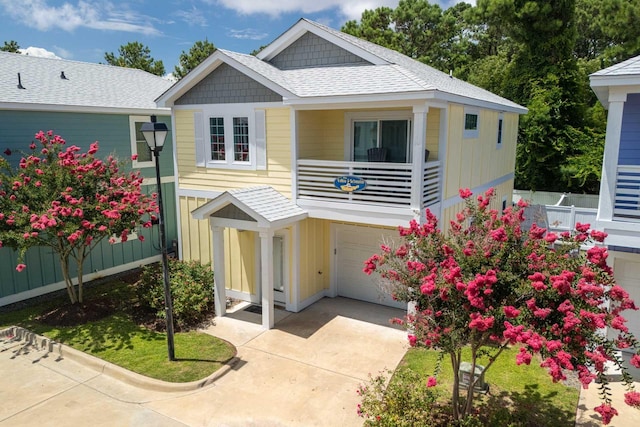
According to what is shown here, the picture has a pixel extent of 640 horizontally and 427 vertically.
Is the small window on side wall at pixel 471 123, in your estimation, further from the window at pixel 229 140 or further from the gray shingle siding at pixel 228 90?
the window at pixel 229 140

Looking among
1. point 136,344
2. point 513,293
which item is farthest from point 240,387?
point 513,293

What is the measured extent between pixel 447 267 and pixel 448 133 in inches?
251

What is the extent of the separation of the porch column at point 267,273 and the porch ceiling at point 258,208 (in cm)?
32

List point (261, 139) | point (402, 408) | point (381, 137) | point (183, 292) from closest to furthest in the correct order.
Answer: point (402, 408), point (183, 292), point (261, 139), point (381, 137)

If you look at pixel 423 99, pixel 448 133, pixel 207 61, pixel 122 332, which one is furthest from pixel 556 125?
pixel 122 332

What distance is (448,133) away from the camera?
1185 cm

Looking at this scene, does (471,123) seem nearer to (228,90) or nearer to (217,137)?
(228,90)

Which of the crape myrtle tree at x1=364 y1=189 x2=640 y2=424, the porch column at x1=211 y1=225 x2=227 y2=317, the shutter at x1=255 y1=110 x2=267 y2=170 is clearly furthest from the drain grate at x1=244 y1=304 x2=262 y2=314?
the crape myrtle tree at x1=364 y1=189 x2=640 y2=424

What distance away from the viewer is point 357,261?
1348 centimetres

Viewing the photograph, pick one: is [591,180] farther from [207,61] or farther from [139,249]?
[139,249]

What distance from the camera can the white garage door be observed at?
9664 mm

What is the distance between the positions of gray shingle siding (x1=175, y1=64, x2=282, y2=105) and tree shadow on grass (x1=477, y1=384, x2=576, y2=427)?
8.83 m

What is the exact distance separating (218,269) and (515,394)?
25.3 ft

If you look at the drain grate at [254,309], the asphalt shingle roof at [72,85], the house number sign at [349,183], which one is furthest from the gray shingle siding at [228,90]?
the drain grate at [254,309]
